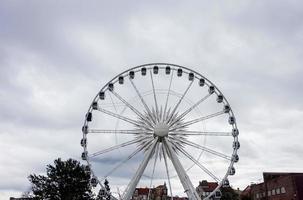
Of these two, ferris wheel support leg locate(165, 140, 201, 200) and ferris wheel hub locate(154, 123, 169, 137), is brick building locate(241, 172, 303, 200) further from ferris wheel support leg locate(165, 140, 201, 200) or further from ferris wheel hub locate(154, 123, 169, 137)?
ferris wheel hub locate(154, 123, 169, 137)

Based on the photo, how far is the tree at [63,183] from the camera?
64438mm

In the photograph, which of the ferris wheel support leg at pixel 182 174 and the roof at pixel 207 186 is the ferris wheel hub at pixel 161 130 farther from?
the roof at pixel 207 186

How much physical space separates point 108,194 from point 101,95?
11201 millimetres

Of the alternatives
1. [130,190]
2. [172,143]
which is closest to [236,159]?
[172,143]

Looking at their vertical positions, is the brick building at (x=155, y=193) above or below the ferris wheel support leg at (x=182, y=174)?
above

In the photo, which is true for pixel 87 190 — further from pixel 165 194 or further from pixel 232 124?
pixel 165 194

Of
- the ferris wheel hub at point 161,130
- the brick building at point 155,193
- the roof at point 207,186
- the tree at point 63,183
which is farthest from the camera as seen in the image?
the roof at point 207,186

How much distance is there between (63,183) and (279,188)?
139ft

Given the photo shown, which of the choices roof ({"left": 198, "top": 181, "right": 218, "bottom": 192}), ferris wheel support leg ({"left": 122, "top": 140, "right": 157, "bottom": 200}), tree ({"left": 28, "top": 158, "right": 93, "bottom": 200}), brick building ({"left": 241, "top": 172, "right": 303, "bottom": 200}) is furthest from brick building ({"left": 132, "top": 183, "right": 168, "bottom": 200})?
ferris wheel support leg ({"left": 122, "top": 140, "right": 157, "bottom": 200})

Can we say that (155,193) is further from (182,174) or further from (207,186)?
(182,174)

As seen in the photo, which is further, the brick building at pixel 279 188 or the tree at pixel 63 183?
the brick building at pixel 279 188

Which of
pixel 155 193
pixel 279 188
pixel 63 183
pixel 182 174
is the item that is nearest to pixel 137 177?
pixel 182 174

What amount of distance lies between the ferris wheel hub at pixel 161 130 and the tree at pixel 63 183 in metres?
27.0

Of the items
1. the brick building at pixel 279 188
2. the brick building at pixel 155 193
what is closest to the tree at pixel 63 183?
the brick building at pixel 279 188
